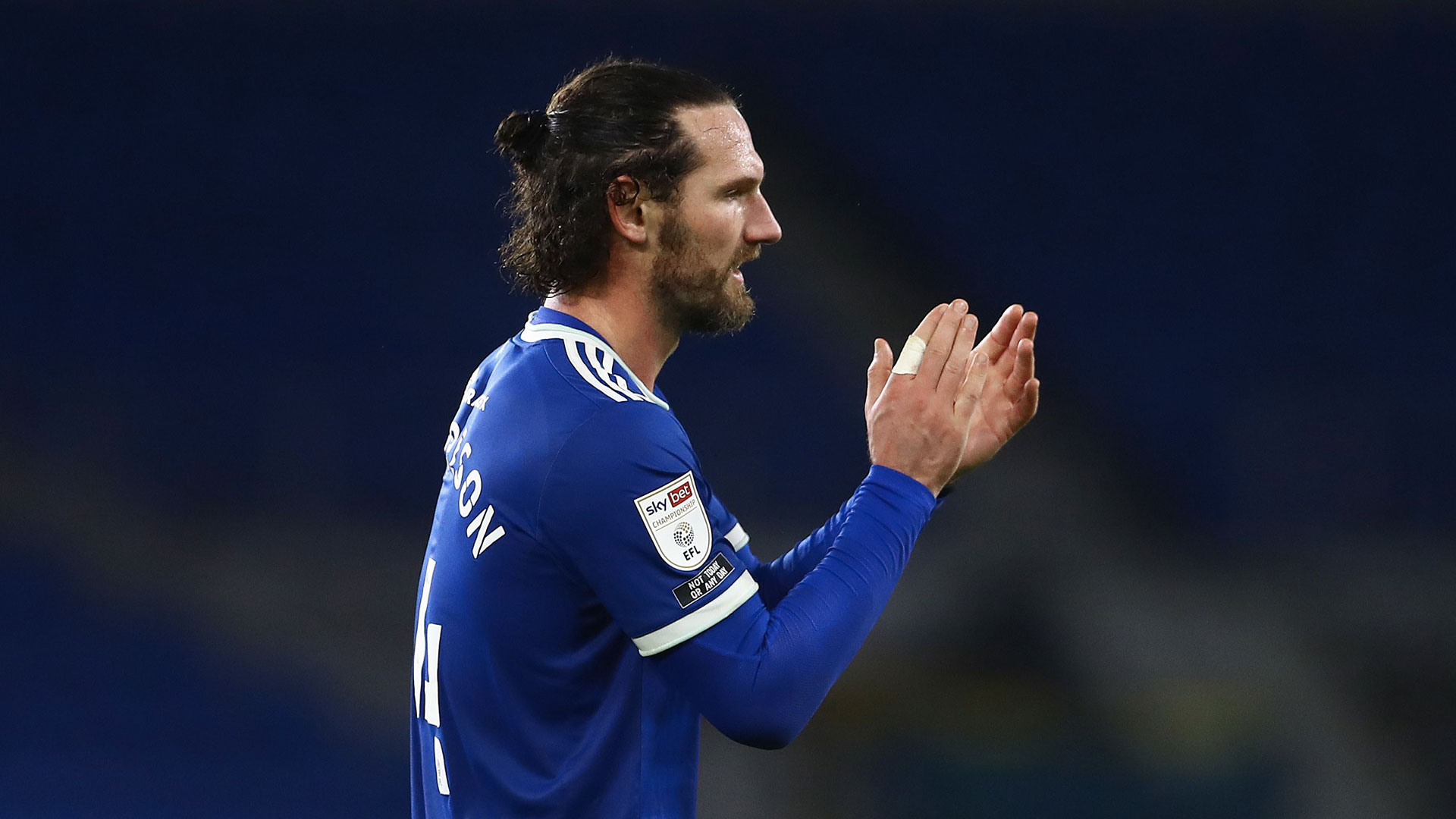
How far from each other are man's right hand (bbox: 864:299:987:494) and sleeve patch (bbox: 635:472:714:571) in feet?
0.70

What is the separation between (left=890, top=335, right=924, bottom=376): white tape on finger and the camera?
4.64ft

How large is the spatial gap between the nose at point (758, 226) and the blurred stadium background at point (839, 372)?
2791 millimetres

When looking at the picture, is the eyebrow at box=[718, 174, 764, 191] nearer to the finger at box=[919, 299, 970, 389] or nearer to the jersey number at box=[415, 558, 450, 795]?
the finger at box=[919, 299, 970, 389]

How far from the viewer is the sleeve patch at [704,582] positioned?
122 cm


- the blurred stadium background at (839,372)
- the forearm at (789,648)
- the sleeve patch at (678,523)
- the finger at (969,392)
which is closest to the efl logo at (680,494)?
the sleeve patch at (678,523)

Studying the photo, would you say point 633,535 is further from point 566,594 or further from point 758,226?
point 758,226

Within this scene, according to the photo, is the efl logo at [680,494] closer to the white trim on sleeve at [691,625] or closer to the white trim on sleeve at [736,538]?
the white trim on sleeve at [691,625]

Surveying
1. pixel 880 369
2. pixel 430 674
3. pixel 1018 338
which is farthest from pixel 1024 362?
pixel 430 674

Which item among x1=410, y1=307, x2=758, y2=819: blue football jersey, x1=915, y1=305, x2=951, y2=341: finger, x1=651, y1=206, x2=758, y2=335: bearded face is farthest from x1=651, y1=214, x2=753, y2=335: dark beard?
x1=915, y1=305, x2=951, y2=341: finger

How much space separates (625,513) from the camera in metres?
1.21

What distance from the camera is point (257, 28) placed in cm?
476

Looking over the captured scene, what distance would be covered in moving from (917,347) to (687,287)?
0.27m

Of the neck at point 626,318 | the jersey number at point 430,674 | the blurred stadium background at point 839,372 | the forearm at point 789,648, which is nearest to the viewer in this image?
the forearm at point 789,648

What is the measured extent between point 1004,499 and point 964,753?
0.85m
